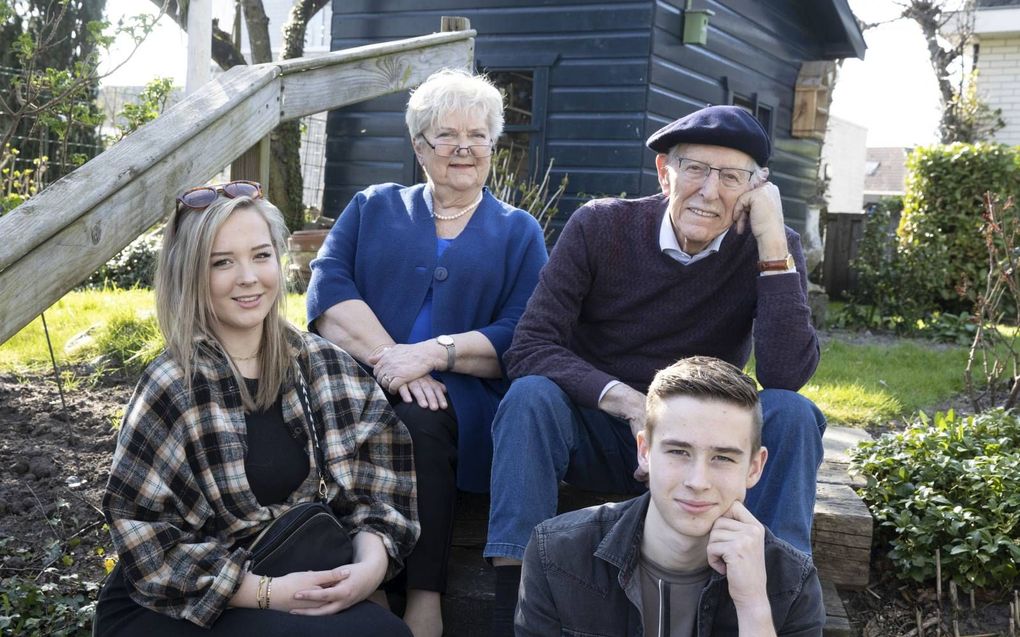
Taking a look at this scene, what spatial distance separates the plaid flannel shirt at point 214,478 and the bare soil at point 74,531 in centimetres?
84

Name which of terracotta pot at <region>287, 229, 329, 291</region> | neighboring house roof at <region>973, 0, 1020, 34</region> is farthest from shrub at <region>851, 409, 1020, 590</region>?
neighboring house roof at <region>973, 0, 1020, 34</region>

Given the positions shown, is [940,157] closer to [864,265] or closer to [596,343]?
[864,265]

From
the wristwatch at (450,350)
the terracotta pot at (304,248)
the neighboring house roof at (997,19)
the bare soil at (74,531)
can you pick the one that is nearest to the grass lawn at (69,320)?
the bare soil at (74,531)

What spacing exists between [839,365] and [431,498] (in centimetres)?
463

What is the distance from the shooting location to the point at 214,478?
220cm

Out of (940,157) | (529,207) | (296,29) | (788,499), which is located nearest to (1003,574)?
(788,499)

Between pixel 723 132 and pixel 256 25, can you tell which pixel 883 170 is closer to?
pixel 256 25

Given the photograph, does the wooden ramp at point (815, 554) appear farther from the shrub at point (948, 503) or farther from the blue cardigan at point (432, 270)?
the blue cardigan at point (432, 270)

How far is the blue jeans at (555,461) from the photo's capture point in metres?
2.38

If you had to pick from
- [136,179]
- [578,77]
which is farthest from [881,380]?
[136,179]

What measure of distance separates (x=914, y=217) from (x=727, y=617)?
8.87m

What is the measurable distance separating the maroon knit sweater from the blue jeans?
0.21m

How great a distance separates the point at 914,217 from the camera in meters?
9.94

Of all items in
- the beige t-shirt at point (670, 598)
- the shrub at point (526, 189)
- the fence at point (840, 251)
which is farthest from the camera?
the fence at point (840, 251)
